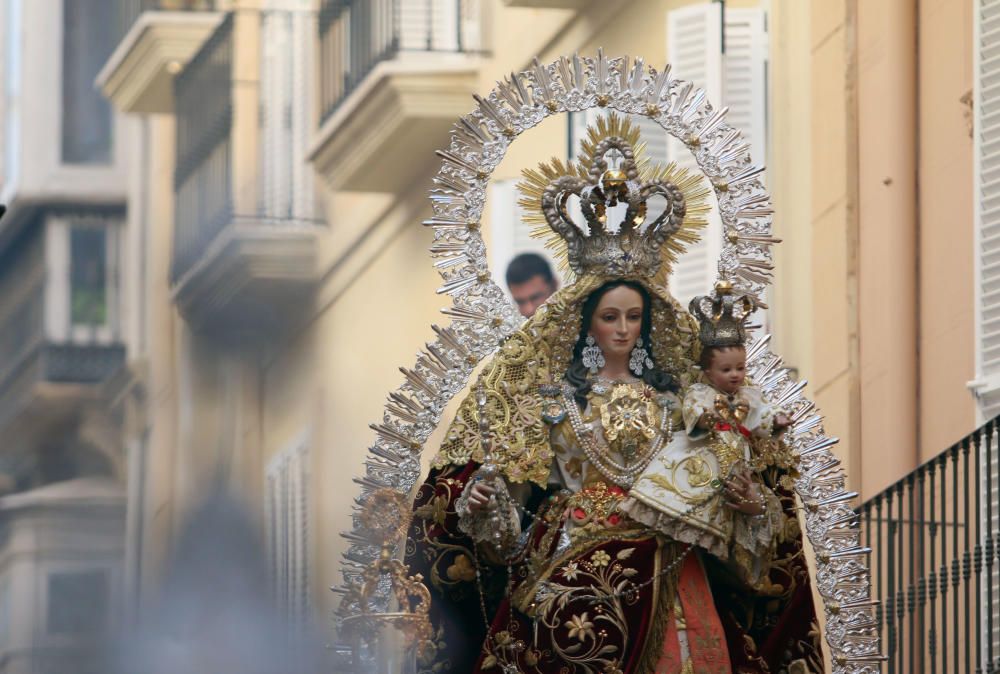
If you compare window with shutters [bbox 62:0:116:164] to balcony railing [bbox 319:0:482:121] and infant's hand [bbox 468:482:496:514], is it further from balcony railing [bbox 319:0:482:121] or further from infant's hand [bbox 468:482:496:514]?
infant's hand [bbox 468:482:496:514]

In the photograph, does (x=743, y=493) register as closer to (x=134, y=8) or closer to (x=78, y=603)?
(x=78, y=603)

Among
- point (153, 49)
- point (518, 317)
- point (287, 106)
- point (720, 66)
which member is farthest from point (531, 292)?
point (287, 106)

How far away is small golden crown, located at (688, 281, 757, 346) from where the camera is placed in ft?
32.4

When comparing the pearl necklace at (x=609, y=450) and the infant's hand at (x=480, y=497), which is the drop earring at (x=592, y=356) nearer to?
the pearl necklace at (x=609, y=450)

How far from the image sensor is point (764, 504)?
967 cm

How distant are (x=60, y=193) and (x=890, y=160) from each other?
3.24 meters

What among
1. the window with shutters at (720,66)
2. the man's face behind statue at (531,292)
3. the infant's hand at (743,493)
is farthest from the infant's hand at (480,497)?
the window with shutters at (720,66)

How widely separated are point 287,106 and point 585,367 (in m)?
7.06

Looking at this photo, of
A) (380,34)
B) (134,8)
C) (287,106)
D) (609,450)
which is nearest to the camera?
(609,450)

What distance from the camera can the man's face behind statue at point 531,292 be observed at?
1239cm

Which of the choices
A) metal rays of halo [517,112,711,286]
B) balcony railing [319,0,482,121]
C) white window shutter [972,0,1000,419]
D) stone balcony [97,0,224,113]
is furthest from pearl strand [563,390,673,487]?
balcony railing [319,0,482,121]

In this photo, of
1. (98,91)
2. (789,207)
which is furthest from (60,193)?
(789,207)

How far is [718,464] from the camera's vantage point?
9680 mm

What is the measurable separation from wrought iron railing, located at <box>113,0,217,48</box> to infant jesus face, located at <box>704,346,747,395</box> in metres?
5.68
